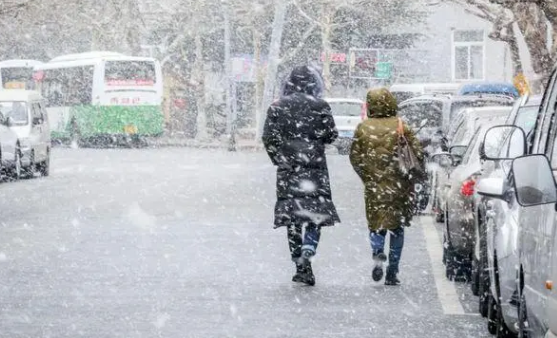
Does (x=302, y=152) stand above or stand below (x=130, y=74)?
above

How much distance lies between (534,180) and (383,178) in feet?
20.5

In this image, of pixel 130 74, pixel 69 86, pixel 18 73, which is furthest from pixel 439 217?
pixel 18 73

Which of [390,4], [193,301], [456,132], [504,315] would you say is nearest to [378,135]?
[193,301]

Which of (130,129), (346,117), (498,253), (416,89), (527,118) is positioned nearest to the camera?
(498,253)

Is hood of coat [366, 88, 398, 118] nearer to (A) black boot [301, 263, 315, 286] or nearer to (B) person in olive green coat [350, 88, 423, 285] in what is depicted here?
(B) person in olive green coat [350, 88, 423, 285]

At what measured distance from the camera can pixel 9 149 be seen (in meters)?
28.2

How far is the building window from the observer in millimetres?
57875

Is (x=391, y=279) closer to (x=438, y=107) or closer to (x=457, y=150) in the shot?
(x=457, y=150)

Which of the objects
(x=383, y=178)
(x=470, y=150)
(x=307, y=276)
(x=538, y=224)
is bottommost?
(x=307, y=276)

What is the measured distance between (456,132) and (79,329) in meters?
9.24

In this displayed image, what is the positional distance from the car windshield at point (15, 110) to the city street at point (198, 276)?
7.36 meters

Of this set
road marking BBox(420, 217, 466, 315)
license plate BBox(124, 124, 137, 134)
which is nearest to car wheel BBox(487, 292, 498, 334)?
road marking BBox(420, 217, 466, 315)

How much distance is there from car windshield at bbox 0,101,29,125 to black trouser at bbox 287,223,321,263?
61.7 ft

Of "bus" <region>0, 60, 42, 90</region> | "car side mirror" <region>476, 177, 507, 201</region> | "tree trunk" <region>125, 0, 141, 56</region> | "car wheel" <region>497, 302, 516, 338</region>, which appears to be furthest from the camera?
"bus" <region>0, 60, 42, 90</region>
